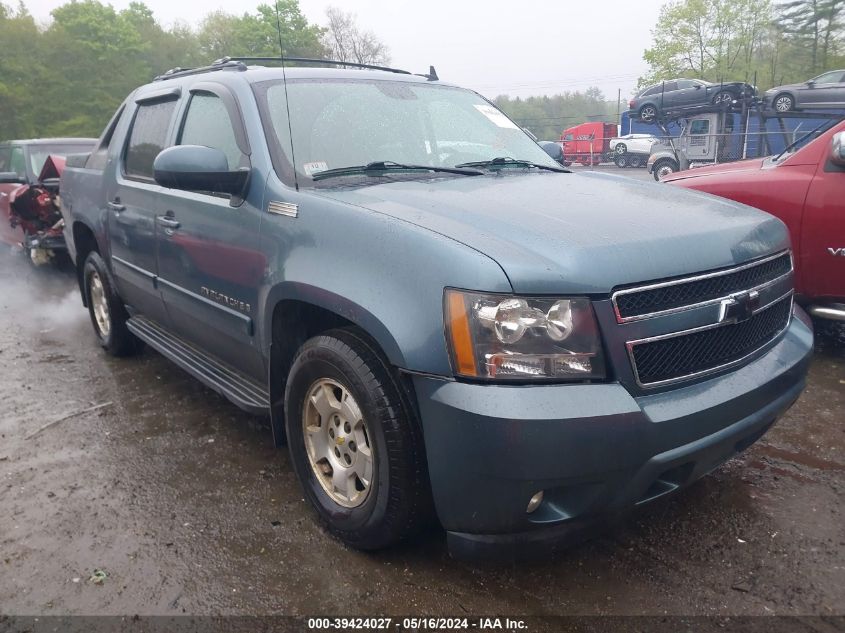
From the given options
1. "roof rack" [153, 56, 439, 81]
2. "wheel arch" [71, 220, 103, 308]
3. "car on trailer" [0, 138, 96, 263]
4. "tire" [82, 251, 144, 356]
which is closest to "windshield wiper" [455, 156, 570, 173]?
"roof rack" [153, 56, 439, 81]

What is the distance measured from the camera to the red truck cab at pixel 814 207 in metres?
4.23

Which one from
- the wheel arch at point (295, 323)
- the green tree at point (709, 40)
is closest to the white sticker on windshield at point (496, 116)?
the wheel arch at point (295, 323)

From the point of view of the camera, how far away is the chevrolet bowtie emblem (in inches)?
88.5

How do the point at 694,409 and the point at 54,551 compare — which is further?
the point at 54,551

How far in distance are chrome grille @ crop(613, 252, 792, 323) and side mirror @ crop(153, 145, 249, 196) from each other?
170cm

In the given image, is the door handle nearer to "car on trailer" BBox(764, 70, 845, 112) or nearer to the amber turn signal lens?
the amber turn signal lens

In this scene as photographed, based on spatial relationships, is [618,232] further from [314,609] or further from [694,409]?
[314,609]

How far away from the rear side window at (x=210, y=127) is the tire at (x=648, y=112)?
25.1 metres

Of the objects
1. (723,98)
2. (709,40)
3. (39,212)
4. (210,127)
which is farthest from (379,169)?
(709,40)

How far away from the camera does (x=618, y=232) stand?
88.2 inches

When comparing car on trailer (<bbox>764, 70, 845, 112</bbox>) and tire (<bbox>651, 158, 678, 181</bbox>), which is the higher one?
car on trailer (<bbox>764, 70, 845, 112</bbox>)

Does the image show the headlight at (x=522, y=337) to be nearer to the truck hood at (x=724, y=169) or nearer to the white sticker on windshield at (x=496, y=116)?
the white sticker on windshield at (x=496, y=116)

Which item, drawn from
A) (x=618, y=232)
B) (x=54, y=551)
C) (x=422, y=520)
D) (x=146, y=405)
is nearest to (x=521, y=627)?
(x=422, y=520)

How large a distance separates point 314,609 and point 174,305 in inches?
79.1
